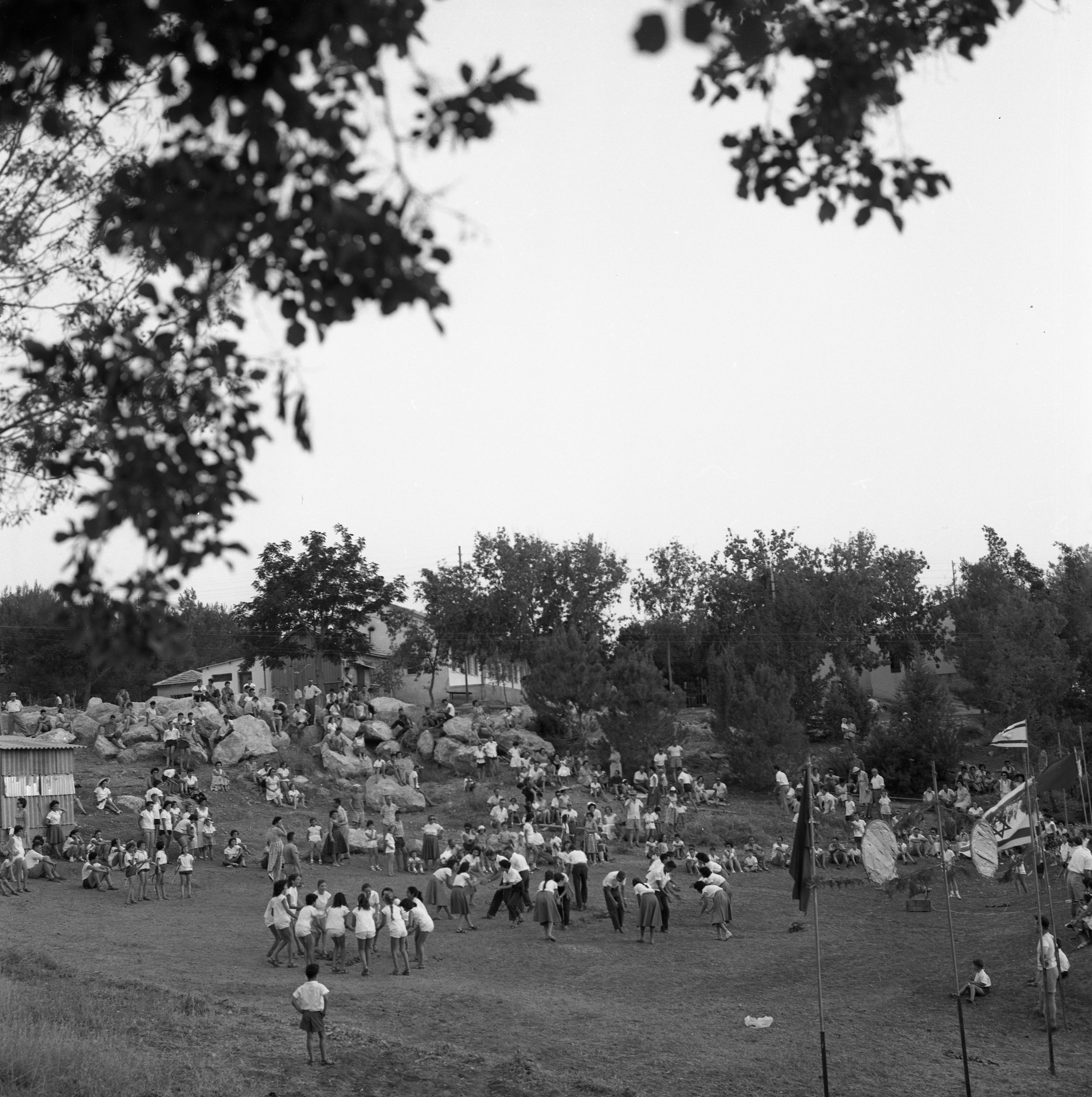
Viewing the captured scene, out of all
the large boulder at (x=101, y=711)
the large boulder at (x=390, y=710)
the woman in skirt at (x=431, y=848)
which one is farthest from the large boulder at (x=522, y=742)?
the woman in skirt at (x=431, y=848)

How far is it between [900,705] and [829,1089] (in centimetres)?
3634

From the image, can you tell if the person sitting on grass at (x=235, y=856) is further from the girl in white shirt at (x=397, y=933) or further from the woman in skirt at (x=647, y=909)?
the woman in skirt at (x=647, y=909)

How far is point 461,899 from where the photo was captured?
22125 mm

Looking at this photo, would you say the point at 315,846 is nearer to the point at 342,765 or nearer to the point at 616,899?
the point at 616,899

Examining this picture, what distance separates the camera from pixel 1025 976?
17531mm

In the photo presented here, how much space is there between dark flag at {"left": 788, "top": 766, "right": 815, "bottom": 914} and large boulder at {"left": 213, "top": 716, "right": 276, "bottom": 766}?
2633 cm

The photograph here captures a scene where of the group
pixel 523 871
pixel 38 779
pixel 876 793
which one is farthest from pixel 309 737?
pixel 523 871

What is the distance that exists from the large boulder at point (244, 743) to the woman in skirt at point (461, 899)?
1692 centimetres

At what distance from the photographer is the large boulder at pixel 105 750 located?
3678 centimetres

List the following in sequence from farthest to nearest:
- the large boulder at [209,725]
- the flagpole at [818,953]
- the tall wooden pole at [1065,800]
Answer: the large boulder at [209,725] → the tall wooden pole at [1065,800] → the flagpole at [818,953]

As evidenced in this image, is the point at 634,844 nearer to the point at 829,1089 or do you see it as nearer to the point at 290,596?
the point at 829,1089

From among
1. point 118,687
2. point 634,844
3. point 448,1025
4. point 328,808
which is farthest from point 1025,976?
point 118,687

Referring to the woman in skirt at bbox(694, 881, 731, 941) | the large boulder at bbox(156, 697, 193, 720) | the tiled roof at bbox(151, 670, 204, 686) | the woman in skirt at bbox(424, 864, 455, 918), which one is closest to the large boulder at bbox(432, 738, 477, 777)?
the large boulder at bbox(156, 697, 193, 720)

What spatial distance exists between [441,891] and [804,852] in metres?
10.3
